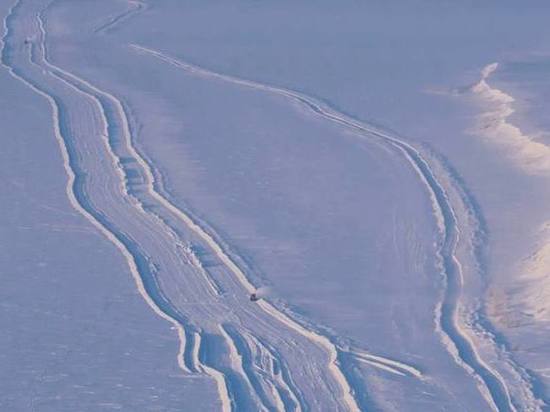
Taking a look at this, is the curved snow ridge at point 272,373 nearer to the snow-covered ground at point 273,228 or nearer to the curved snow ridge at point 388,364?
the snow-covered ground at point 273,228

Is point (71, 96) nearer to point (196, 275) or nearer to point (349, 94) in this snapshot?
point (349, 94)

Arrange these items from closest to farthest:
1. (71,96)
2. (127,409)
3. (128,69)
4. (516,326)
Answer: (127,409) < (516,326) < (71,96) < (128,69)

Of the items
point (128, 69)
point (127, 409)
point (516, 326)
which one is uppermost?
point (128, 69)

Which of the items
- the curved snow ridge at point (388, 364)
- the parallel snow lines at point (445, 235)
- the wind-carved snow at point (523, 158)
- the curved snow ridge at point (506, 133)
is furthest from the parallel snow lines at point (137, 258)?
the curved snow ridge at point (506, 133)

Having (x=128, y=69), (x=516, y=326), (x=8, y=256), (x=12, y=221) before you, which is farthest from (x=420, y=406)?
(x=128, y=69)

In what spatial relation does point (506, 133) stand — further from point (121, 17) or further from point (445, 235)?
point (121, 17)

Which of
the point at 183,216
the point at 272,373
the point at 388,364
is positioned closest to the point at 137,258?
the point at 183,216
